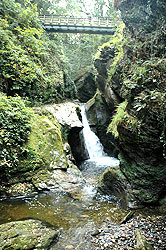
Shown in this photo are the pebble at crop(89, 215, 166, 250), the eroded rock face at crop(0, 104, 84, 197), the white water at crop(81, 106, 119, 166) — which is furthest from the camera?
the white water at crop(81, 106, 119, 166)

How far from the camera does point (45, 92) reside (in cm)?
1112

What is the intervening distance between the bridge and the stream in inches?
634

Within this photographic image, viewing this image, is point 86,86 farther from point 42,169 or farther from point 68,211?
point 68,211

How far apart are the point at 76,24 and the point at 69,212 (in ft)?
57.8

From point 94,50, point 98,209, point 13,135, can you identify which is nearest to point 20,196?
point 13,135

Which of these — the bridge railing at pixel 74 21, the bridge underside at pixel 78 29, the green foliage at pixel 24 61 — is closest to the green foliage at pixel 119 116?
the green foliage at pixel 24 61

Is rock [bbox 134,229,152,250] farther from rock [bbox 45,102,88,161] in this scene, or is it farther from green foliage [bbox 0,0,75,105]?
green foliage [bbox 0,0,75,105]

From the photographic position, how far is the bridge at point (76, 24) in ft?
52.1

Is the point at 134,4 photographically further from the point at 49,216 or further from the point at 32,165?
the point at 49,216

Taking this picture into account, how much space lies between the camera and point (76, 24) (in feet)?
53.7

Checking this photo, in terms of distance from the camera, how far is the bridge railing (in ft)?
52.0

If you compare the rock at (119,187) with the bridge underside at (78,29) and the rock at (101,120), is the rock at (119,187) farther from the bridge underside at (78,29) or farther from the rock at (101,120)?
the bridge underside at (78,29)

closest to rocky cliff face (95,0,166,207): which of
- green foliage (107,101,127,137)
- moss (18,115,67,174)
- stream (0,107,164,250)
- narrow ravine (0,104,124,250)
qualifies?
green foliage (107,101,127,137)

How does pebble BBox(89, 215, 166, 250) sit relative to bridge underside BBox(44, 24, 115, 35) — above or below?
below
